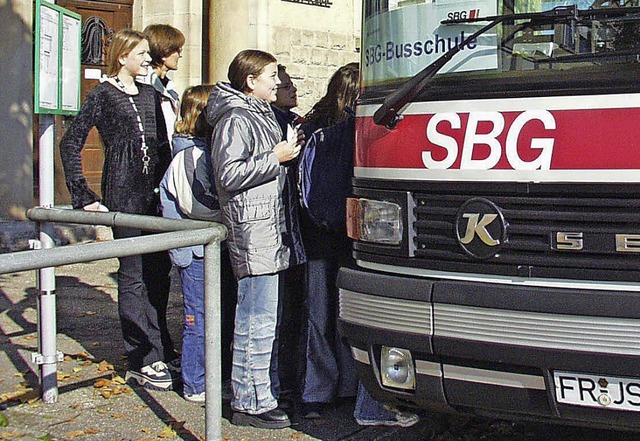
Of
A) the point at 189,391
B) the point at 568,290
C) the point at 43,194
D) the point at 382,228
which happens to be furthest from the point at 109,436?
the point at 568,290

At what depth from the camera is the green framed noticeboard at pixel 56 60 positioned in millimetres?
5148

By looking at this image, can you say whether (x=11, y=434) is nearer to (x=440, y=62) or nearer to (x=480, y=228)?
(x=480, y=228)

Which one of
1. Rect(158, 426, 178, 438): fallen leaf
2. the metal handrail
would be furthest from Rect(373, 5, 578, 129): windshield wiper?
Rect(158, 426, 178, 438): fallen leaf

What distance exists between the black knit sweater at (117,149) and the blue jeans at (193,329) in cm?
53

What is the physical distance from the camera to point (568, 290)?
377cm

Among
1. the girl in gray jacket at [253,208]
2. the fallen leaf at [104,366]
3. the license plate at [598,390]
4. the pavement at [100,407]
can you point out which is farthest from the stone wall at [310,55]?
the license plate at [598,390]

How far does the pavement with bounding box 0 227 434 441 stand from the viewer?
4961mm

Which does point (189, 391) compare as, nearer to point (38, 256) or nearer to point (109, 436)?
point (109, 436)

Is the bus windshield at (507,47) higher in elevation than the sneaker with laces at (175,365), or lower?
higher

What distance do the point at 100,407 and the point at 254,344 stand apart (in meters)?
0.95

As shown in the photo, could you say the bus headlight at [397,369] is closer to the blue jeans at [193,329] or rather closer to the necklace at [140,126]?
the blue jeans at [193,329]

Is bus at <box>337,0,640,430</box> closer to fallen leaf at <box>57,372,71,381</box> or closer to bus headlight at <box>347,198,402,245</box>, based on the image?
bus headlight at <box>347,198,402,245</box>

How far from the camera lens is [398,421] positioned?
498 centimetres

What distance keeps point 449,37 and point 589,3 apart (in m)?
0.55
